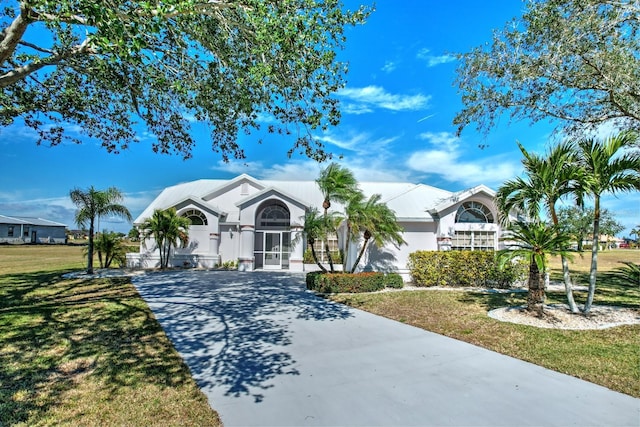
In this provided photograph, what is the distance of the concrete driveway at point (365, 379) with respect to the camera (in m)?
4.07

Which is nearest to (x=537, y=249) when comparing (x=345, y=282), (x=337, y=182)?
(x=345, y=282)

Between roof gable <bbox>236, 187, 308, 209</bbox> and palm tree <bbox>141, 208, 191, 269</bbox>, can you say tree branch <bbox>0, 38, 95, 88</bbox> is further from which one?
roof gable <bbox>236, 187, 308, 209</bbox>

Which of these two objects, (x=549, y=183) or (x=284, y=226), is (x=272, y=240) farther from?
(x=549, y=183)

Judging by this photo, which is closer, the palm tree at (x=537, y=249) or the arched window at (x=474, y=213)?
the palm tree at (x=537, y=249)

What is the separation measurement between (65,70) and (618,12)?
16.4 meters

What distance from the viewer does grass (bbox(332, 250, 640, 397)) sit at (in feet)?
18.0

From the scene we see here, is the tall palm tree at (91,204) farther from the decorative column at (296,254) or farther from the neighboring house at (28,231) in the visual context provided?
the neighboring house at (28,231)

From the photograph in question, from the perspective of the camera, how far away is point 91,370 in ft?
17.7

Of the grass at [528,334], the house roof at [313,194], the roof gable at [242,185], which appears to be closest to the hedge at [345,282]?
the grass at [528,334]

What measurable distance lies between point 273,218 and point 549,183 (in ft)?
54.5

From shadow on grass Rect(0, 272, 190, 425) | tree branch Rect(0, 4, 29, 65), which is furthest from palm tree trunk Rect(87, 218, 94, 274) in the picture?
tree branch Rect(0, 4, 29, 65)

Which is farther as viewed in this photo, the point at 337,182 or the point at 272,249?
the point at 272,249

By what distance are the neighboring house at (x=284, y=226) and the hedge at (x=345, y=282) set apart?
4115 mm

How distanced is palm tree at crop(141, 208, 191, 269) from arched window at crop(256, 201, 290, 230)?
4.58m
